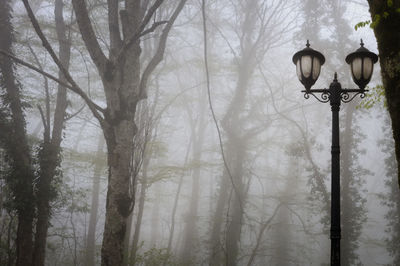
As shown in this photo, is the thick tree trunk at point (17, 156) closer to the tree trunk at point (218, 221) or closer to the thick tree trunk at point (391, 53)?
the tree trunk at point (218, 221)

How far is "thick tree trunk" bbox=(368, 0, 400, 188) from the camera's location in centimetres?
207

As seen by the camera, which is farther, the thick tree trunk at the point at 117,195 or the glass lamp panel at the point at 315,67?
the glass lamp panel at the point at 315,67

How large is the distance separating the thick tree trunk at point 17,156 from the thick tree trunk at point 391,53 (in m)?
8.25

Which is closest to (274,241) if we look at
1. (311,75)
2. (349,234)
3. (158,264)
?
(349,234)

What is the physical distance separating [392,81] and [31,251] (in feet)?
27.8

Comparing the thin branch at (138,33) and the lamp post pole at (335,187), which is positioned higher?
the thin branch at (138,33)

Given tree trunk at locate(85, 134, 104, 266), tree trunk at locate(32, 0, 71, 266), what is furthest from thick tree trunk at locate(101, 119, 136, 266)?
tree trunk at locate(85, 134, 104, 266)

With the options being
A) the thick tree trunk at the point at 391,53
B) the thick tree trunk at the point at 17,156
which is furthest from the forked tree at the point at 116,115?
the thick tree trunk at the point at 17,156

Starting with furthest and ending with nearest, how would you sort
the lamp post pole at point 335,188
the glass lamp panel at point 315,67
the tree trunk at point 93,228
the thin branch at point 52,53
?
the tree trunk at point 93,228 < the glass lamp panel at point 315,67 < the lamp post pole at point 335,188 < the thin branch at point 52,53

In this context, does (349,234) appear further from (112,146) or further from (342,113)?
(112,146)

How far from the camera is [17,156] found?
777 cm

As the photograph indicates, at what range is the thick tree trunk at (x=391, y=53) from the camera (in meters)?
2.07

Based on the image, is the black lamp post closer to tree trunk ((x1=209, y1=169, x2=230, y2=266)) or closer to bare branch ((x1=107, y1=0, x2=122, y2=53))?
bare branch ((x1=107, y1=0, x2=122, y2=53))

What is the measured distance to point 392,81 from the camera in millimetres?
2135
